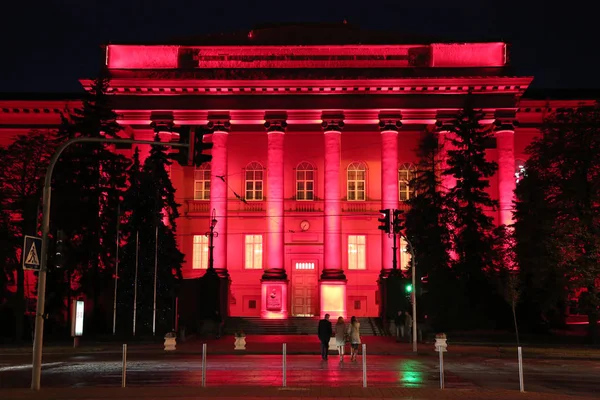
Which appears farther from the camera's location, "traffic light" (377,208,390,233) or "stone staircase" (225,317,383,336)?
"stone staircase" (225,317,383,336)

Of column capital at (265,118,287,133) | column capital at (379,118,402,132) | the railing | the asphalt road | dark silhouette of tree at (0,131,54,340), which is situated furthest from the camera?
the railing

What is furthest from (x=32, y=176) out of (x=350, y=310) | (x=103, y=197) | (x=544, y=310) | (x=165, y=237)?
(x=544, y=310)

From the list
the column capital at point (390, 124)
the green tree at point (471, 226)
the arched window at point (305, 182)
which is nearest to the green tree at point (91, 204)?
the arched window at point (305, 182)

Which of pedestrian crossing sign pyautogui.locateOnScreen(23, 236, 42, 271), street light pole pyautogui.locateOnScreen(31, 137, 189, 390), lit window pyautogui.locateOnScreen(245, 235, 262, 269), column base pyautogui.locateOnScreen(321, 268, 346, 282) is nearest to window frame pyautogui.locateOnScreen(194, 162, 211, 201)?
lit window pyautogui.locateOnScreen(245, 235, 262, 269)

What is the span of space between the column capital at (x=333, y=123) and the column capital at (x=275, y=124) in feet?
9.42

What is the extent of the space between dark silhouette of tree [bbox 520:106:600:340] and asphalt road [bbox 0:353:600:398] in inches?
356

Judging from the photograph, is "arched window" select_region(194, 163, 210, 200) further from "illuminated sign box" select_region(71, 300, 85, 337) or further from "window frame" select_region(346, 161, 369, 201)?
"illuminated sign box" select_region(71, 300, 85, 337)

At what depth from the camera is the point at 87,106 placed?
45.8 m

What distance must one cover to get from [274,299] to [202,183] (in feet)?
42.4

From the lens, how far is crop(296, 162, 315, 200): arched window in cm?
6019

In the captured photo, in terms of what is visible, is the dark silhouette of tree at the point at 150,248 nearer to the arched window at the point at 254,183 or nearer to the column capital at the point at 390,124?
the arched window at the point at 254,183

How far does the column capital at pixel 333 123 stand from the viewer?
5428 cm

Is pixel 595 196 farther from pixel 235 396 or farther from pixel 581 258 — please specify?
pixel 235 396

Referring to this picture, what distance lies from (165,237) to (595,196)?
77.9 feet
